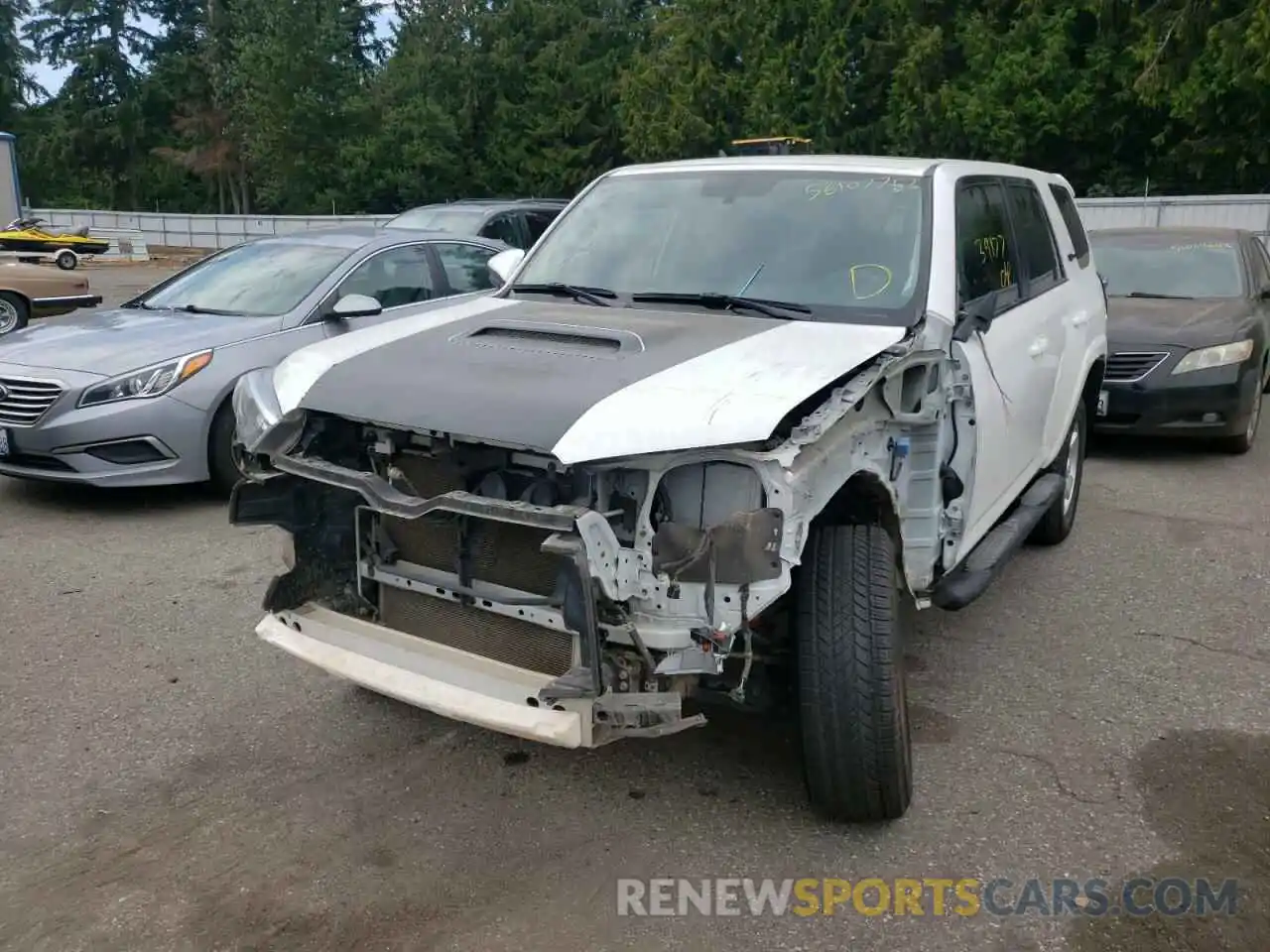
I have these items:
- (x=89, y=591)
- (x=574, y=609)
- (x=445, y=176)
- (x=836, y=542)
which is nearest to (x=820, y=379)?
(x=836, y=542)

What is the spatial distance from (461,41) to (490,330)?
47.0 m

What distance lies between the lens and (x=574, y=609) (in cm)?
296

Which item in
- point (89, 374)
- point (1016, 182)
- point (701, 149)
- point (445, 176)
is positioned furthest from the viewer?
point (445, 176)

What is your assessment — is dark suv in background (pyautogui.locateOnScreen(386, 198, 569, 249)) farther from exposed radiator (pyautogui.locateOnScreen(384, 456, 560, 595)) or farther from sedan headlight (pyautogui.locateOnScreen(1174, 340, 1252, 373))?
exposed radiator (pyautogui.locateOnScreen(384, 456, 560, 595))

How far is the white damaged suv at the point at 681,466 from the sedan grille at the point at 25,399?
312 cm

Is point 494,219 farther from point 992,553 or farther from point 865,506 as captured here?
point 865,506

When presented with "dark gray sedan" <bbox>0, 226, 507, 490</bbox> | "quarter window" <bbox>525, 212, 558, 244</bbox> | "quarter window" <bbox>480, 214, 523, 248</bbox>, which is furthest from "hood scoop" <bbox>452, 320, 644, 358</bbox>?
"quarter window" <bbox>525, 212, 558, 244</bbox>

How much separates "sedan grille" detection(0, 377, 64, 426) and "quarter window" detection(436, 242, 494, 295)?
265cm

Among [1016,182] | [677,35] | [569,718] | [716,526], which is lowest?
[569,718]

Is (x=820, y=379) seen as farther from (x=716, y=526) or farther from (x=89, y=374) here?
(x=89, y=374)

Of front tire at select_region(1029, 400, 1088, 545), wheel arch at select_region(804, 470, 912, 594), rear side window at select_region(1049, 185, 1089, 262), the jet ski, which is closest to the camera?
wheel arch at select_region(804, 470, 912, 594)

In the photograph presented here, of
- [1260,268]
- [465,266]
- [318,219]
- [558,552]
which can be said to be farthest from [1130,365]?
[318,219]

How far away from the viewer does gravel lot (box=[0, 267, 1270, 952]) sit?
3096 millimetres

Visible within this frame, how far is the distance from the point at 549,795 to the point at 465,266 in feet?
17.2
